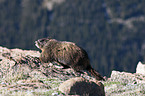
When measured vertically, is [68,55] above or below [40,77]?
above

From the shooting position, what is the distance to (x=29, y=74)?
48.8 ft

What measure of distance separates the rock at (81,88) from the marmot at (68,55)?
228 centimetres

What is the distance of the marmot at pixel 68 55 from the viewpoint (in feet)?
42.0

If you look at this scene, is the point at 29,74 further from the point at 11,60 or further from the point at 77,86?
the point at 77,86

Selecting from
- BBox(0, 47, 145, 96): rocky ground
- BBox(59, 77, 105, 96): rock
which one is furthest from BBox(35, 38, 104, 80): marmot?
BBox(59, 77, 105, 96): rock

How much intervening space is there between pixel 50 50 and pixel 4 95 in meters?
4.32

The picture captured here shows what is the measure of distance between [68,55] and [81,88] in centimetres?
271

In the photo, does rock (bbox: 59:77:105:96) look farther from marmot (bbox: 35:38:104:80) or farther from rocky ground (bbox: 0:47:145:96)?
marmot (bbox: 35:38:104:80)

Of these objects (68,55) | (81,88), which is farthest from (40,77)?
(81,88)

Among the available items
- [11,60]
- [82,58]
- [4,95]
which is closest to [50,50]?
[82,58]

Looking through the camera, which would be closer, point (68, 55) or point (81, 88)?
point (81, 88)

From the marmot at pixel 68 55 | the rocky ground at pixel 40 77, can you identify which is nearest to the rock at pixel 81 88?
the rocky ground at pixel 40 77

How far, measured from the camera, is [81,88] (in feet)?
34.0

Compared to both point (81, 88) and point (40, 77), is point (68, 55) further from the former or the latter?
point (40, 77)
